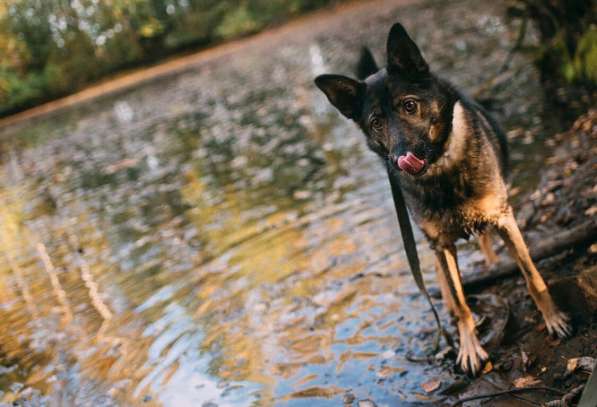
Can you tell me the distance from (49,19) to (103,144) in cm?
3201

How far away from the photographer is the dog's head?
3123mm

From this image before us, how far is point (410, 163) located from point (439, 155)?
1.30 feet

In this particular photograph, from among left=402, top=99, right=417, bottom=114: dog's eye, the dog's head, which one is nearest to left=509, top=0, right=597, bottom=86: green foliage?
the dog's head

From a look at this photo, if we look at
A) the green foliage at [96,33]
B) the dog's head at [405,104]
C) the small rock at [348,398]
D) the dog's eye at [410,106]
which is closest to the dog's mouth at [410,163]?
the dog's head at [405,104]

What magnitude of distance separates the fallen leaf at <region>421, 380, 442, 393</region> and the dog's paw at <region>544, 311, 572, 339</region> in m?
0.70

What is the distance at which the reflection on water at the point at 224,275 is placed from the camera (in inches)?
165

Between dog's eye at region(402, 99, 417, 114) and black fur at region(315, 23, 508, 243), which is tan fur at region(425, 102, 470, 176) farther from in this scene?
dog's eye at region(402, 99, 417, 114)

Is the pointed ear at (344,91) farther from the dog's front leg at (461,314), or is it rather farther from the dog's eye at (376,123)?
the dog's front leg at (461,314)

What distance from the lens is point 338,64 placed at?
630 inches

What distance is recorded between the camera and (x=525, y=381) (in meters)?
3.23

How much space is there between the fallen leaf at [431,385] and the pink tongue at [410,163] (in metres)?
1.30

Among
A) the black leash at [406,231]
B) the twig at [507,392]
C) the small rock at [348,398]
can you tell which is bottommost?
the small rock at [348,398]

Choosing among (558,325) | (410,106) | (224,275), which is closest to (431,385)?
(558,325)

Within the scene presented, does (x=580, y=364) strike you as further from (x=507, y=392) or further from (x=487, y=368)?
(x=487, y=368)
